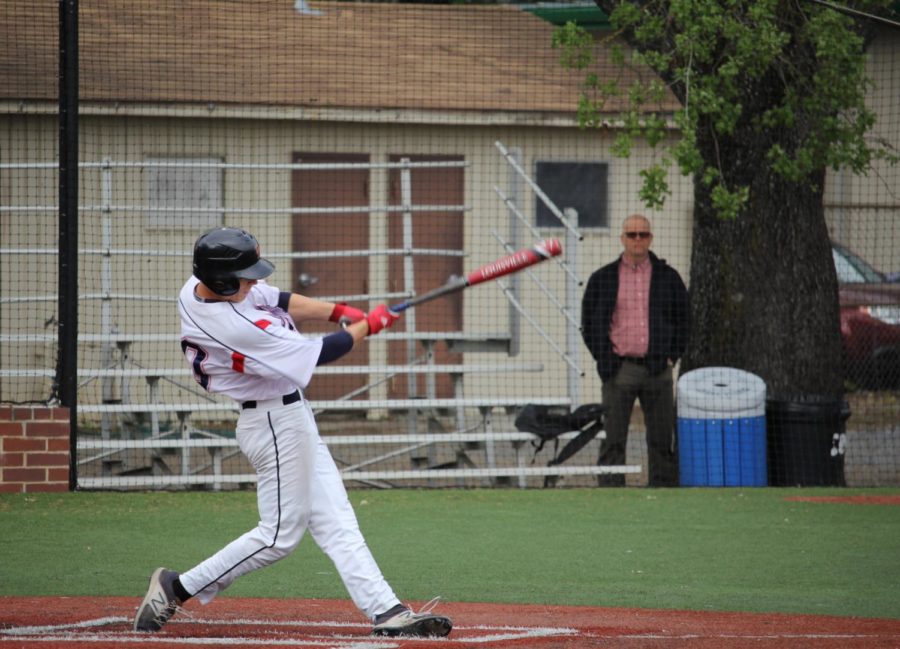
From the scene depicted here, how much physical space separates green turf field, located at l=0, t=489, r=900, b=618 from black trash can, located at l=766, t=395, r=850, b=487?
33 centimetres

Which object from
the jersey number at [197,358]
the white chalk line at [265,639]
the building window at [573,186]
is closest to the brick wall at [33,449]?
the white chalk line at [265,639]

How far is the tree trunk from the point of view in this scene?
11.0 meters

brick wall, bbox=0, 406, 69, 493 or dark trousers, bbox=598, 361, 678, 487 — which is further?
dark trousers, bbox=598, 361, 678, 487

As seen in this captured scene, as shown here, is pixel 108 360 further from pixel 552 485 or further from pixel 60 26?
pixel 552 485

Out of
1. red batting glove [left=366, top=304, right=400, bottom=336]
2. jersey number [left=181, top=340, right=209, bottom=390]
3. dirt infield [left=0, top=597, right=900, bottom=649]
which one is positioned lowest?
dirt infield [left=0, top=597, right=900, bottom=649]

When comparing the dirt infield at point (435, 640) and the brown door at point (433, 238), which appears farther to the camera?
the brown door at point (433, 238)

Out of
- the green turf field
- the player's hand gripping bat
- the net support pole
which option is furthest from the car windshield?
the player's hand gripping bat

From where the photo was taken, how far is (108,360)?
10648mm

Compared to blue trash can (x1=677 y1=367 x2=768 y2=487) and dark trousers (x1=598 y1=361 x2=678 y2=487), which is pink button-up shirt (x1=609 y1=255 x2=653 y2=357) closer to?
dark trousers (x1=598 y1=361 x2=678 y2=487)

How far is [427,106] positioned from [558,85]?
63.0 inches

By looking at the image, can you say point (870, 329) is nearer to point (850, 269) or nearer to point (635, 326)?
point (850, 269)

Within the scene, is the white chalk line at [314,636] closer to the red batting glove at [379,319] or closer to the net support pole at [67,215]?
the red batting glove at [379,319]

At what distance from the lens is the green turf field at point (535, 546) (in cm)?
664

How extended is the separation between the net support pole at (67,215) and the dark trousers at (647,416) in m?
3.97
